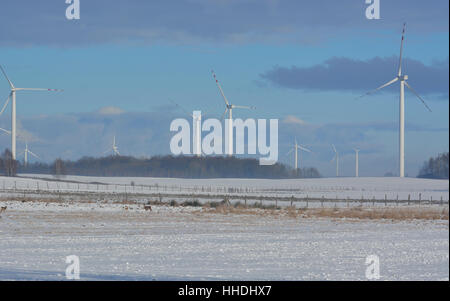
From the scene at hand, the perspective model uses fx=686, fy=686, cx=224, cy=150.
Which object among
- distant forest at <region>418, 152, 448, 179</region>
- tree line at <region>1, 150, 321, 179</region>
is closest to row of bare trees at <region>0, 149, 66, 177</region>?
tree line at <region>1, 150, 321, 179</region>

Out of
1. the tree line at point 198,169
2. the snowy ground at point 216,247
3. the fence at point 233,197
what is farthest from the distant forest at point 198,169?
the snowy ground at point 216,247

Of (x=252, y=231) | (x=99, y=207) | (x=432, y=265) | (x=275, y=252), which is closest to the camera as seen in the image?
(x=432, y=265)

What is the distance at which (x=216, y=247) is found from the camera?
25.4 m

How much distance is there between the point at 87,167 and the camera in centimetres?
19875

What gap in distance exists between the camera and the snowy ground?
18.5 meters

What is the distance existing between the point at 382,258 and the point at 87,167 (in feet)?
597

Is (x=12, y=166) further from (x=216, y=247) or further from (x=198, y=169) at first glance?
(x=216, y=247)

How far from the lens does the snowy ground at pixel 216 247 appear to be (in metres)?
18.5

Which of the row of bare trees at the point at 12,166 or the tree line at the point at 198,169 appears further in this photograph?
the tree line at the point at 198,169

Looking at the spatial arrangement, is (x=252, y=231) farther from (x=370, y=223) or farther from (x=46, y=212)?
(x=46, y=212)

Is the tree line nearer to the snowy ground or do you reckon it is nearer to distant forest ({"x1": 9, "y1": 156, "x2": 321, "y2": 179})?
distant forest ({"x1": 9, "y1": 156, "x2": 321, "y2": 179})

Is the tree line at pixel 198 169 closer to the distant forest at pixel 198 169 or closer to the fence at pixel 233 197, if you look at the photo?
the distant forest at pixel 198 169
